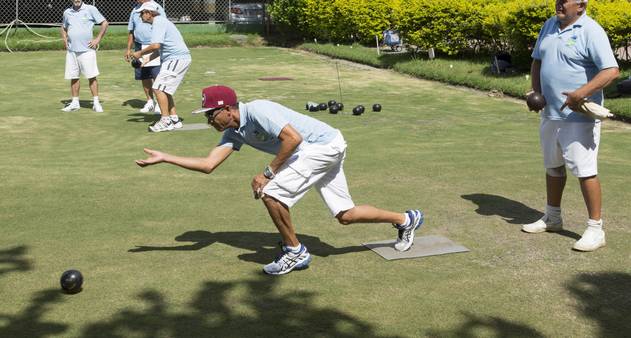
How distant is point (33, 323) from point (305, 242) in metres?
2.61

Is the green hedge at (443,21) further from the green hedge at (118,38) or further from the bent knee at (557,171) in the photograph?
the bent knee at (557,171)

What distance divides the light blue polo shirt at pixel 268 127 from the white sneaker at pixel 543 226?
2.30 metres

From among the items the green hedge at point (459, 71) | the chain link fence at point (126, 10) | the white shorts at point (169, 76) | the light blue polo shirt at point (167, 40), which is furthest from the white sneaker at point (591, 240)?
the chain link fence at point (126, 10)

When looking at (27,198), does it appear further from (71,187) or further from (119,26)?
(119,26)

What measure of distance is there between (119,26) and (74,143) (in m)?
20.7

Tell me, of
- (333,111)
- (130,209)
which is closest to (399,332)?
(130,209)

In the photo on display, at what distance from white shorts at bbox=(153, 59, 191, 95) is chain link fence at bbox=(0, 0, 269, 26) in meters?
18.7

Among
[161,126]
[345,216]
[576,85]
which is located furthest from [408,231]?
[161,126]

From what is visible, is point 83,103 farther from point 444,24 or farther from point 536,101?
point 536,101

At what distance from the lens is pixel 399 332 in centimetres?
535

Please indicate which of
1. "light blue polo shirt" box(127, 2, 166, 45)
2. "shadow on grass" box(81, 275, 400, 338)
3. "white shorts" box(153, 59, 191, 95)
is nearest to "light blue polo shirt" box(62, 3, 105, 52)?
"light blue polo shirt" box(127, 2, 166, 45)

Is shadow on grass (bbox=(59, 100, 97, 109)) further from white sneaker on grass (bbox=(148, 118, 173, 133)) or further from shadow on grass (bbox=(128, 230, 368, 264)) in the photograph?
shadow on grass (bbox=(128, 230, 368, 264))

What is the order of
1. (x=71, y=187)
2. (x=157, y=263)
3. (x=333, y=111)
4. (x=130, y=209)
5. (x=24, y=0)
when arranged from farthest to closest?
(x=24, y=0)
(x=333, y=111)
(x=71, y=187)
(x=130, y=209)
(x=157, y=263)

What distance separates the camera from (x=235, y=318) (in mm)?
5590
